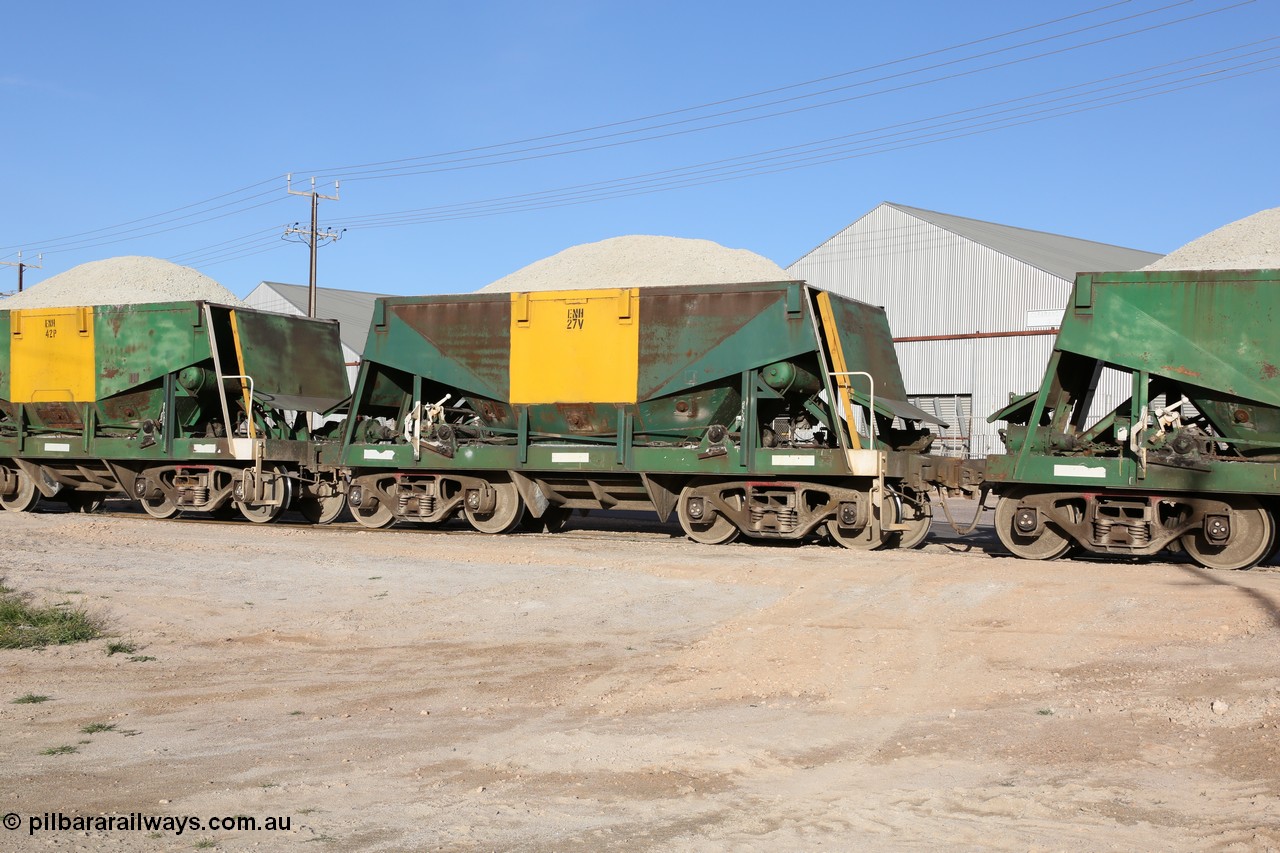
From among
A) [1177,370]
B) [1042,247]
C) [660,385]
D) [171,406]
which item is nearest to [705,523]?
[660,385]

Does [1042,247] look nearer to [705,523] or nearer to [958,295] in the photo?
[958,295]

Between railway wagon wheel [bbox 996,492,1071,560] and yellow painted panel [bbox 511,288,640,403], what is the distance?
4.81m

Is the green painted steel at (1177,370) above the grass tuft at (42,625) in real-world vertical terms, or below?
above

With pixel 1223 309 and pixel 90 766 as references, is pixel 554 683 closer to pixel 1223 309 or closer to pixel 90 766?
pixel 90 766

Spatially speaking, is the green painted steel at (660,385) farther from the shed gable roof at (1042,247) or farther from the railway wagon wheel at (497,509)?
the shed gable roof at (1042,247)

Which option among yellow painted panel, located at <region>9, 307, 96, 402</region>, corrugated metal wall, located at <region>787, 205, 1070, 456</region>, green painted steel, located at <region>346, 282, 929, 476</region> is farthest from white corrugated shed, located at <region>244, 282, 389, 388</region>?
green painted steel, located at <region>346, 282, 929, 476</region>

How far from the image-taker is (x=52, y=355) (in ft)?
66.1

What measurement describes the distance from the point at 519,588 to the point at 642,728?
5.02 metres

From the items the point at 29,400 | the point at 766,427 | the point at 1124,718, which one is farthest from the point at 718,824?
the point at 29,400

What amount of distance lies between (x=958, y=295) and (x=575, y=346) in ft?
79.4

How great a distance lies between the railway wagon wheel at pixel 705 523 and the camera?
15.5 m

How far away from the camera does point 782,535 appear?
14898 millimetres

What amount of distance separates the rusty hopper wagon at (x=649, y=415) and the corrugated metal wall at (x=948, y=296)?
59.3ft

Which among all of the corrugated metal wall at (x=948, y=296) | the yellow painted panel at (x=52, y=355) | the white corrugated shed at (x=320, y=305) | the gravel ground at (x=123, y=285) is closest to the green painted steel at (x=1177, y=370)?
the yellow painted panel at (x=52, y=355)
